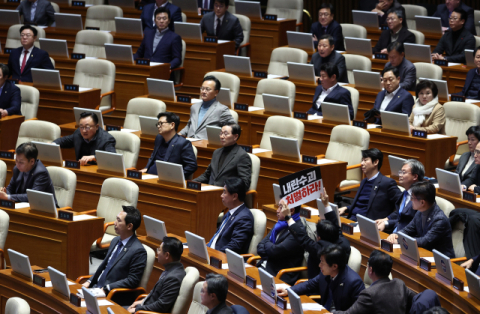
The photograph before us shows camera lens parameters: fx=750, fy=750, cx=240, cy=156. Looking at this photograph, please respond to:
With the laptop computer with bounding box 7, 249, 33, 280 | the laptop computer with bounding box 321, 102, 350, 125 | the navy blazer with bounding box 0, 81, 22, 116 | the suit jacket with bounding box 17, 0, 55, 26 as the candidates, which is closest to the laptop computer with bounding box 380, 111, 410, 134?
the laptop computer with bounding box 321, 102, 350, 125

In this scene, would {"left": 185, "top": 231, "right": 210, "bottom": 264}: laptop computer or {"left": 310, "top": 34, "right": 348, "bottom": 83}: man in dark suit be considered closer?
{"left": 185, "top": 231, "right": 210, "bottom": 264}: laptop computer

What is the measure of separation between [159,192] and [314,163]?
3.84 feet

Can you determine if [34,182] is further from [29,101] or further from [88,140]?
[29,101]

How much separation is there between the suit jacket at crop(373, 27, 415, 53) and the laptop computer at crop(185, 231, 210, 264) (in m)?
4.15

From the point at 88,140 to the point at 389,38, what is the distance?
3506mm

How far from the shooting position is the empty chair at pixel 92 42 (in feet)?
26.6

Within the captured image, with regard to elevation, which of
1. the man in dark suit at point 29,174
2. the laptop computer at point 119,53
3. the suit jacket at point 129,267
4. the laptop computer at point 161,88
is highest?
the laptop computer at point 119,53

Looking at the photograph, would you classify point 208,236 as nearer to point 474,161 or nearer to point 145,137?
point 145,137

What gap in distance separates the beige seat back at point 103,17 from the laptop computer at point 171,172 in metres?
3.96

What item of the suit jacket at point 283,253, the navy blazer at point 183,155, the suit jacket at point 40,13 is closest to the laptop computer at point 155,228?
the suit jacket at point 283,253

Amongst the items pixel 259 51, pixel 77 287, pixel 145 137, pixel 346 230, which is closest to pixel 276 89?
pixel 145 137

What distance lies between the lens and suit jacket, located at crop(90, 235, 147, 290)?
4.37 m

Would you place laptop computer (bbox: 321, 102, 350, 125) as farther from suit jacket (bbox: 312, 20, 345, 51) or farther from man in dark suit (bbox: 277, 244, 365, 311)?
man in dark suit (bbox: 277, 244, 365, 311)

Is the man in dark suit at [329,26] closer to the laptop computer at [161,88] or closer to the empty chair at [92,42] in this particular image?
the laptop computer at [161,88]
